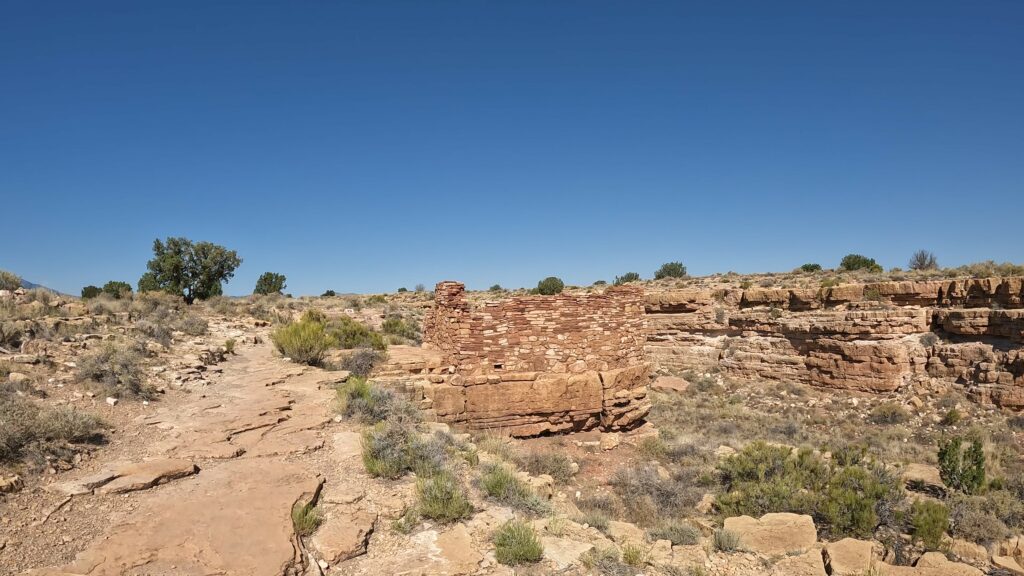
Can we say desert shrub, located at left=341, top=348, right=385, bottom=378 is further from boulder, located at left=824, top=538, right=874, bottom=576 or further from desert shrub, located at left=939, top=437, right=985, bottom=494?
desert shrub, located at left=939, top=437, right=985, bottom=494

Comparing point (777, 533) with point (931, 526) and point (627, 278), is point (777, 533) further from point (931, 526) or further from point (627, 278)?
point (627, 278)

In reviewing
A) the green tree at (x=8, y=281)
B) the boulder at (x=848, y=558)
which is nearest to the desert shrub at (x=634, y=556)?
the boulder at (x=848, y=558)

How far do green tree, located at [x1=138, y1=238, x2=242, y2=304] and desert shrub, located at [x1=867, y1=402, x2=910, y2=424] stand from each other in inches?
1316

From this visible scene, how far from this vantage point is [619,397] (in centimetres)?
1041

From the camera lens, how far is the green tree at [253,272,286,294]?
1455 inches

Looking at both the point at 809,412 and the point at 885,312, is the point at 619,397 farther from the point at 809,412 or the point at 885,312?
the point at 885,312

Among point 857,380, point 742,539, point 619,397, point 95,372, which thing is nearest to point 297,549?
point 742,539

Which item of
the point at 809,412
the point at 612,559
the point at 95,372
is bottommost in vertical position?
the point at 809,412

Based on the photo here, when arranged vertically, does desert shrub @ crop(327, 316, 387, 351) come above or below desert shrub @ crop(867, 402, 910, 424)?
above

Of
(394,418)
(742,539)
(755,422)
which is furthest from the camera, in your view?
(755,422)

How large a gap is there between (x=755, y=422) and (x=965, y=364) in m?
6.34

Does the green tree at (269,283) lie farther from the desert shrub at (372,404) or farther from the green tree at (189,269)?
the desert shrub at (372,404)

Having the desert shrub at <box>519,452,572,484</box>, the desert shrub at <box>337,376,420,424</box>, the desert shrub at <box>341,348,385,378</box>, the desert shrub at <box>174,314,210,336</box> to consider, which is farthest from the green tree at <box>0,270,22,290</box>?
the desert shrub at <box>519,452,572,484</box>

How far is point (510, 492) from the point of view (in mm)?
5715
